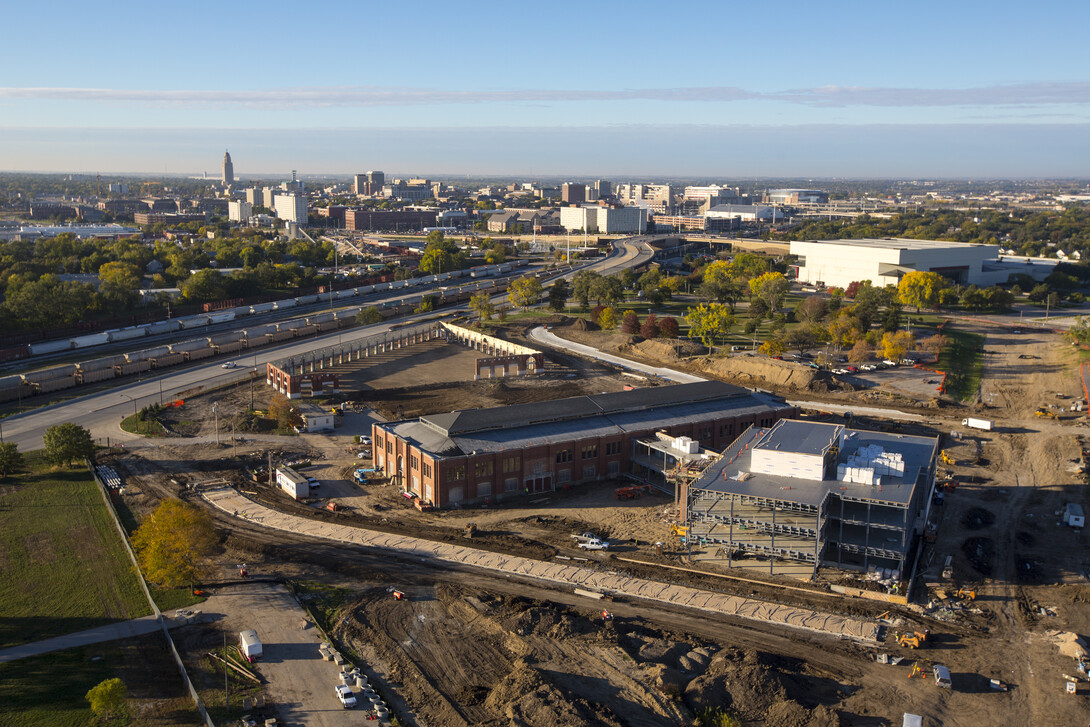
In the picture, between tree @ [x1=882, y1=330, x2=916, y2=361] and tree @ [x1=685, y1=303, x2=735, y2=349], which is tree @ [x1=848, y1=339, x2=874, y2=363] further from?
tree @ [x1=685, y1=303, x2=735, y2=349]

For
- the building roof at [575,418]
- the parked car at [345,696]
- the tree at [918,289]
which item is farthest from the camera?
the tree at [918,289]

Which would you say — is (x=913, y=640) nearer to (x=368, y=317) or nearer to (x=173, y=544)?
(x=173, y=544)

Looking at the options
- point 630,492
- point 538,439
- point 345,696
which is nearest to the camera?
point 345,696

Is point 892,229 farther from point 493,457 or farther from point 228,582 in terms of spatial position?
point 228,582

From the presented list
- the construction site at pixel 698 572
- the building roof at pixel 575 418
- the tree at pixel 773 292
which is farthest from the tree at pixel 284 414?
the tree at pixel 773 292

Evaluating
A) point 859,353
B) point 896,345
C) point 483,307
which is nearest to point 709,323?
point 859,353

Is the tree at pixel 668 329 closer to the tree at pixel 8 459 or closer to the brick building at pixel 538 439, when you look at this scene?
the brick building at pixel 538 439
